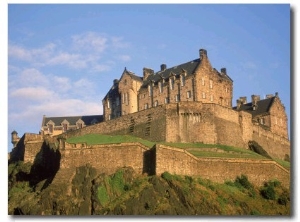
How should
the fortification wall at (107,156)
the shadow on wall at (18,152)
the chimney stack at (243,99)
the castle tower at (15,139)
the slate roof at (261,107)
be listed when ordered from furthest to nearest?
the chimney stack at (243,99), the slate roof at (261,107), the castle tower at (15,139), the shadow on wall at (18,152), the fortification wall at (107,156)

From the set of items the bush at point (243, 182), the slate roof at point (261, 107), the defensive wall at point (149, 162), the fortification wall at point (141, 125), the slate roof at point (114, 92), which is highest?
the slate roof at point (114, 92)

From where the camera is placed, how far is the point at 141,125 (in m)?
51.2

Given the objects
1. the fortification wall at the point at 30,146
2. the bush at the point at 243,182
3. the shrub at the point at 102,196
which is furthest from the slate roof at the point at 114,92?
the shrub at the point at 102,196

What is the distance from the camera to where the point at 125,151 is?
4112cm

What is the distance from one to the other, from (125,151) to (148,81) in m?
18.4

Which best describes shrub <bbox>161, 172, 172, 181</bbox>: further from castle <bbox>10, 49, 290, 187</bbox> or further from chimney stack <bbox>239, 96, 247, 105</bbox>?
chimney stack <bbox>239, 96, 247, 105</bbox>

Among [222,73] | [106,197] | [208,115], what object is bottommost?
[106,197]

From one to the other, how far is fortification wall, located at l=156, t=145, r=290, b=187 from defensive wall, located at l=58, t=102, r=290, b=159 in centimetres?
637

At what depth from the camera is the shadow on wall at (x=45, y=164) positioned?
43000mm

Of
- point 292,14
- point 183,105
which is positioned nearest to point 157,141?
point 183,105

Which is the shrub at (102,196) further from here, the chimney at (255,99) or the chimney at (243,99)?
the chimney at (243,99)

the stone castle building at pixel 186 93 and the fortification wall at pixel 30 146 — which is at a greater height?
the stone castle building at pixel 186 93

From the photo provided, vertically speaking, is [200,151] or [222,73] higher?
[222,73]

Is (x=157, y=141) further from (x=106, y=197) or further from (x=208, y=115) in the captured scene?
(x=106, y=197)
